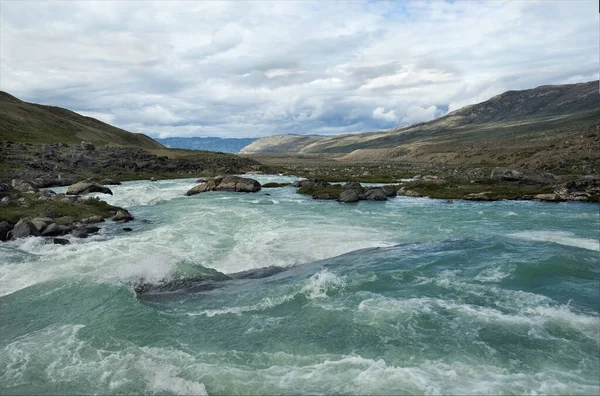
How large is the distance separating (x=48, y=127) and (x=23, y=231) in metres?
105

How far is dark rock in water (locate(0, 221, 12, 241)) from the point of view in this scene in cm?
3145

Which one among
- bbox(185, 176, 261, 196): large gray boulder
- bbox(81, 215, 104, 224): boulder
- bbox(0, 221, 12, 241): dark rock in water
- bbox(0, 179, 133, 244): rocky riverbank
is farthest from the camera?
bbox(185, 176, 261, 196): large gray boulder

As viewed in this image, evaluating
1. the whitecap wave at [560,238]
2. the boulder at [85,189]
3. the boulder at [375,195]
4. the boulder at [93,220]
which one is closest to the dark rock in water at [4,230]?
the boulder at [93,220]

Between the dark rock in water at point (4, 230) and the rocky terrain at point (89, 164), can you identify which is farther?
the rocky terrain at point (89, 164)

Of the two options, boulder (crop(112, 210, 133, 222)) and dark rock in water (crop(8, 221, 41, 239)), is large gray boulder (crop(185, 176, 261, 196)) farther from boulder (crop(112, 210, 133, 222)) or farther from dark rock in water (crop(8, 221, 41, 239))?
dark rock in water (crop(8, 221, 41, 239))

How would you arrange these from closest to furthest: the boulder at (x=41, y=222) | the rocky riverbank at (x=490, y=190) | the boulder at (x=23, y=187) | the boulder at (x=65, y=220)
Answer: the boulder at (x=41, y=222) < the boulder at (x=65, y=220) < the rocky riverbank at (x=490, y=190) < the boulder at (x=23, y=187)

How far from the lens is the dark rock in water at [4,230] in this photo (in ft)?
103

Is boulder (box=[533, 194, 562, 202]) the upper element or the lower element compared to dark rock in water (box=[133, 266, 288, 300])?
upper

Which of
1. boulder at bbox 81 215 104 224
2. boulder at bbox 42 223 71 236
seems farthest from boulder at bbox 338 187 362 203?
boulder at bbox 42 223 71 236

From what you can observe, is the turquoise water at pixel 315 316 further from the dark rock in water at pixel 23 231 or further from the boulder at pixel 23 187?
the boulder at pixel 23 187

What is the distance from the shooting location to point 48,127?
122 metres

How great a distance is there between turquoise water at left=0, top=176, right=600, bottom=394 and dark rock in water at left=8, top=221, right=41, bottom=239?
1.44 metres

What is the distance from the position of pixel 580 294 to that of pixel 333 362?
1180cm

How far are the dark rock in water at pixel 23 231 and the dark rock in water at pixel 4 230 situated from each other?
1.05 feet
